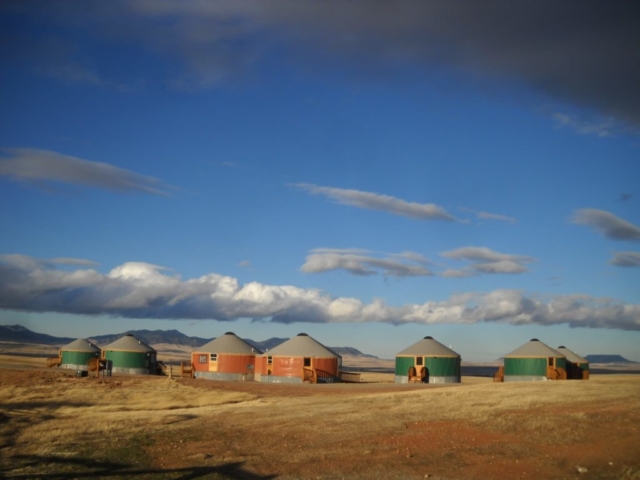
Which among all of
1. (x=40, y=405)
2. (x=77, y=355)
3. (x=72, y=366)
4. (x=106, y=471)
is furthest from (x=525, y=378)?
(x=106, y=471)

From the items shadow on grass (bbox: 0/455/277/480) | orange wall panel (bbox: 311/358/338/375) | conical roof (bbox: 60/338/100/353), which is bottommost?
→ shadow on grass (bbox: 0/455/277/480)

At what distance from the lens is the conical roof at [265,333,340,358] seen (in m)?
56.0

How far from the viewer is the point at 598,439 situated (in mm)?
18672

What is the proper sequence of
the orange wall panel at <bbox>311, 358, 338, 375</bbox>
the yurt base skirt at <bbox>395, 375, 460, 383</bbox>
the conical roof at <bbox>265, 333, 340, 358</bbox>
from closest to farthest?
the orange wall panel at <bbox>311, 358, 338, 375</bbox> < the yurt base skirt at <bbox>395, 375, 460, 383</bbox> < the conical roof at <bbox>265, 333, 340, 358</bbox>

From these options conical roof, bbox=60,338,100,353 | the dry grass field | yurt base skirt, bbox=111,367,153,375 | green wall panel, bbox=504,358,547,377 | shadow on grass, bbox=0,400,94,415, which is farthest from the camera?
conical roof, bbox=60,338,100,353

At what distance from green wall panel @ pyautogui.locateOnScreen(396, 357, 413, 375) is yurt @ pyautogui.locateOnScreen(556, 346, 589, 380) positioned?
13888mm

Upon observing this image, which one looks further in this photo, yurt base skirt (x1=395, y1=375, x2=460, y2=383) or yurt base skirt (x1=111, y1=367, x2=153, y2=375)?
yurt base skirt (x1=111, y1=367, x2=153, y2=375)

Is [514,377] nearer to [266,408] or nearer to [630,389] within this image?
[630,389]

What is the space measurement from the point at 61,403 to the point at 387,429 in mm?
18509

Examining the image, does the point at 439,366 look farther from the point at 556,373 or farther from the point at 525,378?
the point at 556,373

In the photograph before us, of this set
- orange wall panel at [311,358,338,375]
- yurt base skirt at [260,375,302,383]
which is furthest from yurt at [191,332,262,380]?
orange wall panel at [311,358,338,375]

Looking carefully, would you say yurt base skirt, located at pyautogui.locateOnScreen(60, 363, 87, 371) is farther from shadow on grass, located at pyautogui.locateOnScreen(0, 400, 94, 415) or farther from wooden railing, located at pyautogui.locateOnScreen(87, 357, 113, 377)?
shadow on grass, located at pyautogui.locateOnScreen(0, 400, 94, 415)

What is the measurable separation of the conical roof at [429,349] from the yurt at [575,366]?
34.8ft

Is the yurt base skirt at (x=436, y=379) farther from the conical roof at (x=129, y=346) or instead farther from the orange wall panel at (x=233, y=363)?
the conical roof at (x=129, y=346)
